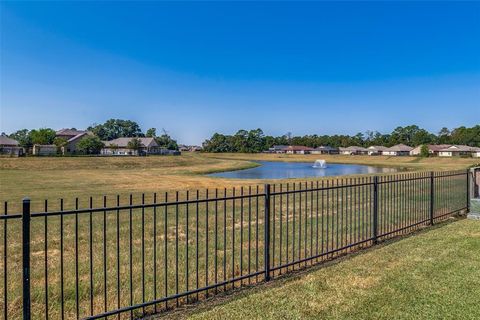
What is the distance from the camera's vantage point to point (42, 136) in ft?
262

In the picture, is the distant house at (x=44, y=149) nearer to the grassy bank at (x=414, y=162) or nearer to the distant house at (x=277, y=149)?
the grassy bank at (x=414, y=162)

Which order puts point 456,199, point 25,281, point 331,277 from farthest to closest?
point 456,199 → point 331,277 → point 25,281

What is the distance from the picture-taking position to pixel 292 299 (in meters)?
4.64

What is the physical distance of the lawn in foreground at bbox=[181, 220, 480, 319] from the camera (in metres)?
4.23

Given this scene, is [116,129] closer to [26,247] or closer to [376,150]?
[376,150]

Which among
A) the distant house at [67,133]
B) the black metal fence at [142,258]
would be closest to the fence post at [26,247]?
→ the black metal fence at [142,258]

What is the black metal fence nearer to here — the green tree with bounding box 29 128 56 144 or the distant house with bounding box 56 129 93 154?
the green tree with bounding box 29 128 56 144

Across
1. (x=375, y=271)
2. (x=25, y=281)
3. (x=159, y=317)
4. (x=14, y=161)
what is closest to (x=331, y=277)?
(x=375, y=271)

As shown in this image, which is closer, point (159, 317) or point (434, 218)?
→ point (159, 317)

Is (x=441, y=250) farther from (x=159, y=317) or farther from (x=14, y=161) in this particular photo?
(x=14, y=161)

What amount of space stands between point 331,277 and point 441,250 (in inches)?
105

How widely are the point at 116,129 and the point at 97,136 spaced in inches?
1294

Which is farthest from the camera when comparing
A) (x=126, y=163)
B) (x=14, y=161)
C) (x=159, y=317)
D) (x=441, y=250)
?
(x=126, y=163)

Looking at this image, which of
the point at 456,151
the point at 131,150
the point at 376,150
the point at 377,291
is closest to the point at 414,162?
the point at 456,151
